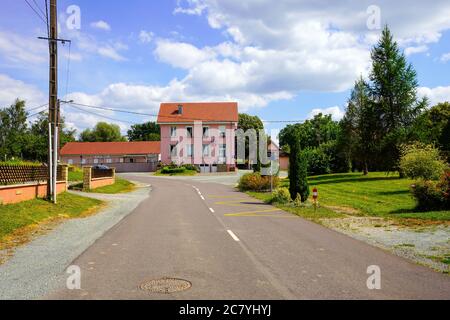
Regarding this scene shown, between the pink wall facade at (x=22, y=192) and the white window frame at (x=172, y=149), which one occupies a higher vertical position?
the white window frame at (x=172, y=149)

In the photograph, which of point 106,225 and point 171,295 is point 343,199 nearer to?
point 106,225

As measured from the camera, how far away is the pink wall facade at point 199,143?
225 ft

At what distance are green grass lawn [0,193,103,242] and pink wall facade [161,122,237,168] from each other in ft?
153

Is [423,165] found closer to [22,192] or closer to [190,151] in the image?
[22,192]

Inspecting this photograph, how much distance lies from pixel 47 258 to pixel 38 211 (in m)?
7.85

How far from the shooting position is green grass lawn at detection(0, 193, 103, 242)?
1281 centimetres

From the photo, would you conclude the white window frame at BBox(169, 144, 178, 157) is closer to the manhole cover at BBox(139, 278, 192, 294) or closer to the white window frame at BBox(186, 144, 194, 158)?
the white window frame at BBox(186, 144, 194, 158)

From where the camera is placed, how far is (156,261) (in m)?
8.41

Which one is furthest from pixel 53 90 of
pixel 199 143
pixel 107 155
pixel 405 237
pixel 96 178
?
pixel 107 155

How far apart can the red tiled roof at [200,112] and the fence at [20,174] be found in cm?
4889

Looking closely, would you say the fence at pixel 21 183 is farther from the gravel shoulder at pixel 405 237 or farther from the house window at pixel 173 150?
the house window at pixel 173 150

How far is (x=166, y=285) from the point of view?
659cm

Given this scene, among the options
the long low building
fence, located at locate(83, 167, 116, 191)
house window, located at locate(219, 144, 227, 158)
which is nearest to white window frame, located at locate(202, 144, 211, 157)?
house window, located at locate(219, 144, 227, 158)

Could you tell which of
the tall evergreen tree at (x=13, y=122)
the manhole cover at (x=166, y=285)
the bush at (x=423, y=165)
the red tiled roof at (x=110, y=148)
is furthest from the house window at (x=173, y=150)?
the manhole cover at (x=166, y=285)
